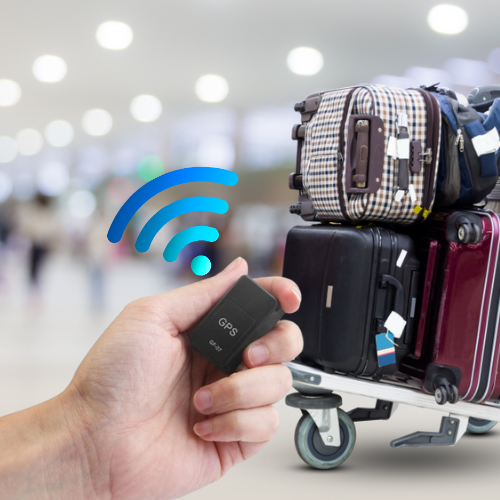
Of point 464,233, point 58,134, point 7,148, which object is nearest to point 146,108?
point 58,134

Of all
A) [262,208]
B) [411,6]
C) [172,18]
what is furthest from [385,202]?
[262,208]

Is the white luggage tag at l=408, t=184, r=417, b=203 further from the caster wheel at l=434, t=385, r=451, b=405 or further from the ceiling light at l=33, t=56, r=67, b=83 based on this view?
the ceiling light at l=33, t=56, r=67, b=83

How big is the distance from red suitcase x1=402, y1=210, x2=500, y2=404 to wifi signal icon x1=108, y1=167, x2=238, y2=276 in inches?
151

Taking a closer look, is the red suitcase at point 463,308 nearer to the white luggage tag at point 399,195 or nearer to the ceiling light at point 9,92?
the white luggage tag at point 399,195

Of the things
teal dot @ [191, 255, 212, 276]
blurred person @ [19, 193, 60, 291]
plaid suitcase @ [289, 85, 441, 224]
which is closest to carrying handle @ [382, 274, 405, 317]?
plaid suitcase @ [289, 85, 441, 224]

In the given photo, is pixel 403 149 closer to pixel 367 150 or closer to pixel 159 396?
pixel 367 150

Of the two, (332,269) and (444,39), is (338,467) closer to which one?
(332,269)

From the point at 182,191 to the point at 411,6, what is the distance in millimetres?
2822

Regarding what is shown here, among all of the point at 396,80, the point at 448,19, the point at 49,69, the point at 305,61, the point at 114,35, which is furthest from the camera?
the point at 305,61

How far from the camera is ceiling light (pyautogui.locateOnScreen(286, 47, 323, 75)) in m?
5.88

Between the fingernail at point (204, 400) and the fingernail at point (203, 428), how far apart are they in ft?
0.12

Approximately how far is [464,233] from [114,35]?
4209 millimetres

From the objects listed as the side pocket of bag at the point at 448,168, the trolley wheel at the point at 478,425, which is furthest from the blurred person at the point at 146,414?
the trolley wheel at the point at 478,425

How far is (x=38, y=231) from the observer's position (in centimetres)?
625
